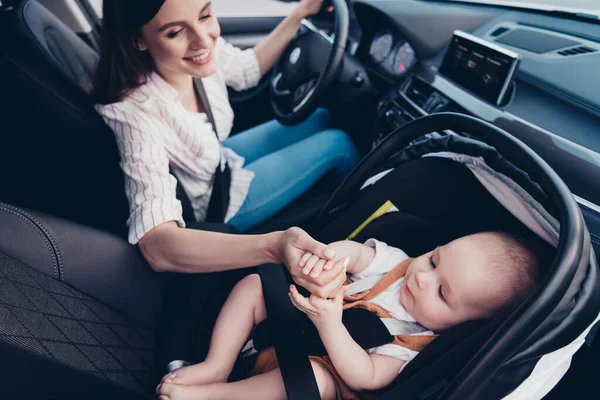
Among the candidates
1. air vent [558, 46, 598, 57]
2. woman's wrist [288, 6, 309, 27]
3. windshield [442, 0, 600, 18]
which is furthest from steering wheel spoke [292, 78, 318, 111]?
air vent [558, 46, 598, 57]

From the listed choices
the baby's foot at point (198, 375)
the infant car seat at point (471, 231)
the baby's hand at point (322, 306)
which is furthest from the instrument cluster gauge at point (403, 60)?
the baby's foot at point (198, 375)

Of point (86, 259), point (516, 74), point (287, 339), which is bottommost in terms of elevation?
point (287, 339)

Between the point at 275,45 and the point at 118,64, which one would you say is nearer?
the point at 118,64

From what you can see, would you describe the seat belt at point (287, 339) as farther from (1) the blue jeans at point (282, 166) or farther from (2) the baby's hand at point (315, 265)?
(1) the blue jeans at point (282, 166)

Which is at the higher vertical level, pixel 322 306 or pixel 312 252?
pixel 312 252

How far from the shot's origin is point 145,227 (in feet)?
3.45

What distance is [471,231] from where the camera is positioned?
1.05 m

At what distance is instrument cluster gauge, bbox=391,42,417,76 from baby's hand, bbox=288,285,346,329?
103 cm

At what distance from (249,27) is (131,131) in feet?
4.97

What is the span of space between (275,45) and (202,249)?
1.10m

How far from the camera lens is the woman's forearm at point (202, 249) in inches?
40.1

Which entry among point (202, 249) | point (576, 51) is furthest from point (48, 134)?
point (576, 51)

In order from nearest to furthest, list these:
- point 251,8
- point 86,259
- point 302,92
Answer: point 86,259, point 302,92, point 251,8

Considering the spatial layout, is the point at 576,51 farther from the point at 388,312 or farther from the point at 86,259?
the point at 86,259
